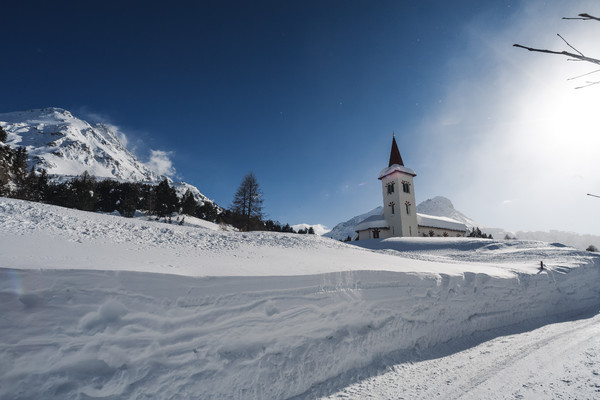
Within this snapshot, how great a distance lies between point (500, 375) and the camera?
13.3ft

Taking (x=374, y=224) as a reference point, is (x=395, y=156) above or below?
above

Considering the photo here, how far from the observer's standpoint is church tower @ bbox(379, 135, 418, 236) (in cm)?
3534

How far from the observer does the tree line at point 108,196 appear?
88.1ft

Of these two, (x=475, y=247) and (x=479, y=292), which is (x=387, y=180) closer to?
(x=475, y=247)

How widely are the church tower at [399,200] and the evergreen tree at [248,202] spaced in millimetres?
19017

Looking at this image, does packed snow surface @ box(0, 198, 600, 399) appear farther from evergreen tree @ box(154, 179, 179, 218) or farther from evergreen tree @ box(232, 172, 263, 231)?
evergreen tree @ box(154, 179, 179, 218)

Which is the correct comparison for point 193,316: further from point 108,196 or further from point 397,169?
point 108,196

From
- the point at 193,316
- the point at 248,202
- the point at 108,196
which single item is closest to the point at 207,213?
the point at 108,196

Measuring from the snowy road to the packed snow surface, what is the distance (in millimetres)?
75

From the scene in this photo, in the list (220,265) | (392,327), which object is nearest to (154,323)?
(220,265)

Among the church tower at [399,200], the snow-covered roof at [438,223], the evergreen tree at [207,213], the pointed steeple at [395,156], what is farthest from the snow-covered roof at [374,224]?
the evergreen tree at [207,213]

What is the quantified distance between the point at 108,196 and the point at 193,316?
6522 centimetres

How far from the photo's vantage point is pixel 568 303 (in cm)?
945

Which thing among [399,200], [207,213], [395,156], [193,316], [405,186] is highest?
[395,156]
